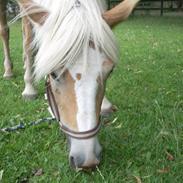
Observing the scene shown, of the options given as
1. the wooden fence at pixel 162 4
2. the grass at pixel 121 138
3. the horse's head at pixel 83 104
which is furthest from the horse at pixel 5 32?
the wooden fence at pixel 162 4

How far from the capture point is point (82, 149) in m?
2.49

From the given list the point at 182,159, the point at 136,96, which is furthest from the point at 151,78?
the point at 182,159

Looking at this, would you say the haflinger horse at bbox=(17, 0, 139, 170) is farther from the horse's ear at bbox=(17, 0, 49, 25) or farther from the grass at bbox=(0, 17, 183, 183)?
the grass at bbox=(0, 17, 183, 183)

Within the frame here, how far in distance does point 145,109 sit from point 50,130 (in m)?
1.05

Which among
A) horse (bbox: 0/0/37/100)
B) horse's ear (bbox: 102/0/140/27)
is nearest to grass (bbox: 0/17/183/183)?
horse (bbox: 0/0/37/100)

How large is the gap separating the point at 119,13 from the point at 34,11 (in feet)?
1.83

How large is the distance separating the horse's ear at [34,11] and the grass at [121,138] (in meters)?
0.98

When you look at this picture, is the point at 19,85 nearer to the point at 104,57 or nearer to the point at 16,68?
the point at 16,68

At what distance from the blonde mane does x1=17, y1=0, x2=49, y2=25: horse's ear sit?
43 millimetres

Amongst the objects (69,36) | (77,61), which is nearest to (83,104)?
(77,61)

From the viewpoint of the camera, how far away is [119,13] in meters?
2.83

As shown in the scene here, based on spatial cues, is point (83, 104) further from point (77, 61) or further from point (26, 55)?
point (26, 55)

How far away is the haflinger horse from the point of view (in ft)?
8.29

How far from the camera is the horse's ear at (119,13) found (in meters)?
2.80
